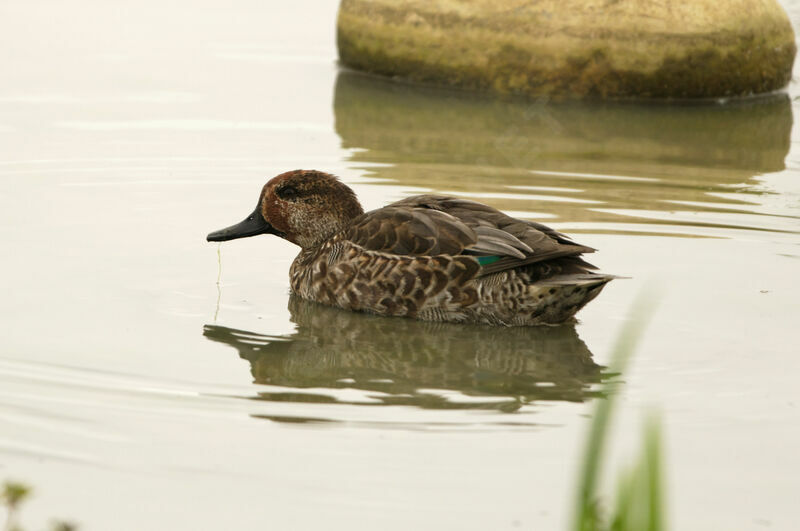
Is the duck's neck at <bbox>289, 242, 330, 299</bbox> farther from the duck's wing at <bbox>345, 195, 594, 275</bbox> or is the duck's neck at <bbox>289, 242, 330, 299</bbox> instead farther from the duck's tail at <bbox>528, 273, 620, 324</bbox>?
the duck's tail at <bbox>528, 273, 620, 324</bbox>

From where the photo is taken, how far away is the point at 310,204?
9.05 meters

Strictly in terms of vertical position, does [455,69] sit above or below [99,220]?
above

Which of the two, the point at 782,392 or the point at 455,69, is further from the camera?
the point at 455,69

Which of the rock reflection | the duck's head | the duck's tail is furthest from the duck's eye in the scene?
the rock reflection

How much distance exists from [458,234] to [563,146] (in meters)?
5.06

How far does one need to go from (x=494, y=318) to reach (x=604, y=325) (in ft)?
2.32

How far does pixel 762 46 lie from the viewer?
49.3 ft

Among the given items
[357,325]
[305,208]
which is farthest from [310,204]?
[357,325]

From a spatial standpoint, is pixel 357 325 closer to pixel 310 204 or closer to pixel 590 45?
pixel 310 204

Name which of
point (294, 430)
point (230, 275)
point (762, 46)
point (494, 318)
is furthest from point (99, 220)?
point (762, 46)

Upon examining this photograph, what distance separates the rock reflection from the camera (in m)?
11.2

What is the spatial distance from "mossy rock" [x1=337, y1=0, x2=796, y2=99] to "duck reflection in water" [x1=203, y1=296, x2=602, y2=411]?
22.7 feet

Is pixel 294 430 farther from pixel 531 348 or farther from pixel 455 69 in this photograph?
pixel 455 69

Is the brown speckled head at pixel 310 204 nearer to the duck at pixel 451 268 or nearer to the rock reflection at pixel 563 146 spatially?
the duck at pixel 451 268
